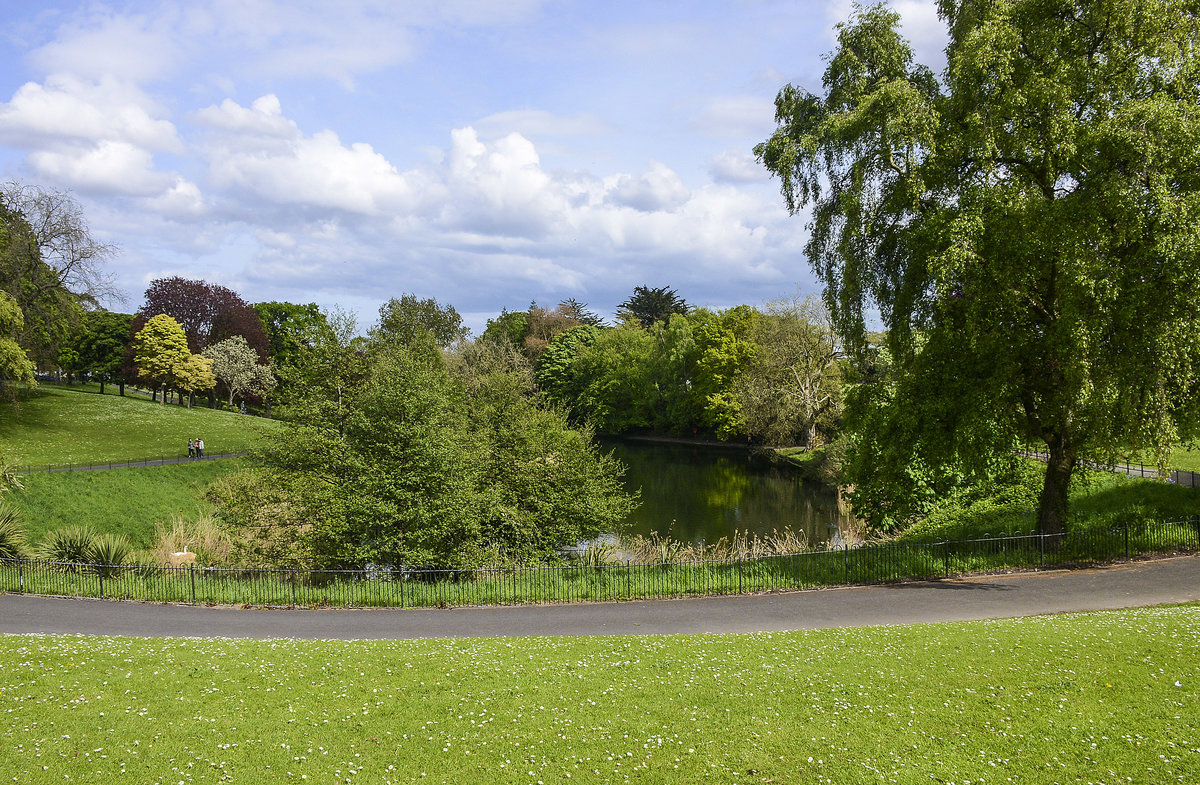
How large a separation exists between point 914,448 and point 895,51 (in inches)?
457

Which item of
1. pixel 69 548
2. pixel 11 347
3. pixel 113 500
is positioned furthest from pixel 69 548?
pixel 11 347

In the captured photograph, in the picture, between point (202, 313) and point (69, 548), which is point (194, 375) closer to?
point (202, 313)

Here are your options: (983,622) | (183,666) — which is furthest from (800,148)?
(183,666)

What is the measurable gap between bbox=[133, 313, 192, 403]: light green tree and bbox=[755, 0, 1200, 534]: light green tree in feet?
232

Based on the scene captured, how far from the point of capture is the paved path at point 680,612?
16312mm

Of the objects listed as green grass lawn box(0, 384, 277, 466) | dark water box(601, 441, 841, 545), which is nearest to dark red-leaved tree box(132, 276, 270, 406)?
green grass lawn box(0, 384, 277, 466)

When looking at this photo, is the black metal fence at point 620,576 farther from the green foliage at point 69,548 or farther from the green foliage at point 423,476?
the green foliage at point 423,476

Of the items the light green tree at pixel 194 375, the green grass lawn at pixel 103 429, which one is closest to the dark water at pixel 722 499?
the green grass lawn at pixel 103 429

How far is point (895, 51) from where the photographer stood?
2108 cm

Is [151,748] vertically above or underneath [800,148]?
underneath

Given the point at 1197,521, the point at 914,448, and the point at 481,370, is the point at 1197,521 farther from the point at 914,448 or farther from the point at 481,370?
the point at 481,370

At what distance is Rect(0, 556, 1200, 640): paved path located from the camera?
642 inches

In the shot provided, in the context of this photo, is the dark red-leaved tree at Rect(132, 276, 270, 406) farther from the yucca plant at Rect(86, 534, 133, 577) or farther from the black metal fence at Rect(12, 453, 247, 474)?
the yucca plant at Rect(86, 534, 133, 577)

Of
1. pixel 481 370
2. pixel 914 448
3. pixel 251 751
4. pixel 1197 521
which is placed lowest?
pixel 251 751
